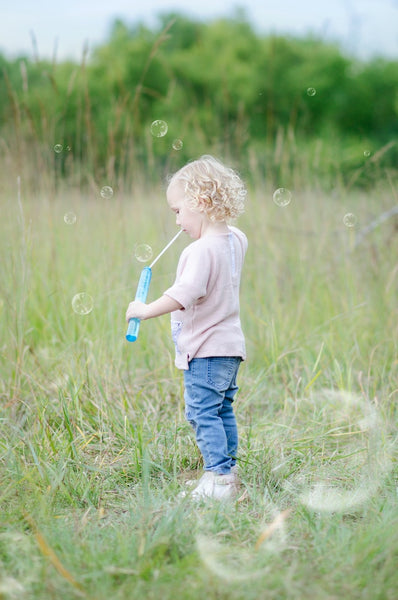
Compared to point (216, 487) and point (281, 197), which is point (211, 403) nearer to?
point (216, 487)

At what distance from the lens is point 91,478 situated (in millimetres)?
1994

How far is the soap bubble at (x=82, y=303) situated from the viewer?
9.27 feet

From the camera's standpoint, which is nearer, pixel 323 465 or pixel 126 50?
pixel 323 465

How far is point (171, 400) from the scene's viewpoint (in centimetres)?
276

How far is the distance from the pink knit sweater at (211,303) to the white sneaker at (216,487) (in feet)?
1.16

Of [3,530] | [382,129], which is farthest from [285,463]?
[382,129]

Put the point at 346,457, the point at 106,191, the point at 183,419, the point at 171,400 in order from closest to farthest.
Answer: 1. the point at 346,457
2. the point at 183,419
3. the point at 171,400
4. the point at 106,191

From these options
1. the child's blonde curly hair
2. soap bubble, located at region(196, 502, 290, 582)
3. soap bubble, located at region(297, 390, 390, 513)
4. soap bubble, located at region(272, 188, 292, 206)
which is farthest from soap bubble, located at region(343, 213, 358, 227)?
soap bubble, located at region(196, 502, 290, 582)

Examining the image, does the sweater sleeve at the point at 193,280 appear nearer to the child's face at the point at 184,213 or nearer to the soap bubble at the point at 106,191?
the child's face at the point at 184,213

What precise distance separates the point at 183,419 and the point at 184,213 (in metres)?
0.87

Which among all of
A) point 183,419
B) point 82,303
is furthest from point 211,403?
point 82,303

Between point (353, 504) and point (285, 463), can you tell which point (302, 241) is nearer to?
point (285, 463)

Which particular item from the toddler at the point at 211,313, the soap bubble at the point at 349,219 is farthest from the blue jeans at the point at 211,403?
the soap bubble at the point at 349,219

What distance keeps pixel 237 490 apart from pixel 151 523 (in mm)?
457
